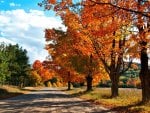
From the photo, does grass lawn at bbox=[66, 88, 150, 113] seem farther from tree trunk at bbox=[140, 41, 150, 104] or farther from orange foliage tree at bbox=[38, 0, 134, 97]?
orange foliage tree at bbox=[38, 0, 134, 97]

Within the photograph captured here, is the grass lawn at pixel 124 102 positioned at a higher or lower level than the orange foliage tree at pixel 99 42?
lower

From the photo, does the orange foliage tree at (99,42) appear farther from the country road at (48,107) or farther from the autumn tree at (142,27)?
the country road at (48,107)

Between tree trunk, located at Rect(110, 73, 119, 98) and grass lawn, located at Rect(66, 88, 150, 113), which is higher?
tree trunk, located at Rect(110, 73, 119, 98)

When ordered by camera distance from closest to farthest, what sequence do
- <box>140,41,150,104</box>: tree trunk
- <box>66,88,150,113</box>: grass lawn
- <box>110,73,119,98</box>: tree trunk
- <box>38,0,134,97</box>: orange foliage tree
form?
<box>66,88,150,113</box>: grass lawn → <box>140,41,150,104</box>: tree trunk → <box>38,0,134,97</box>: orange foliage tree → <box>110,73,119,98</box>: tree trunk

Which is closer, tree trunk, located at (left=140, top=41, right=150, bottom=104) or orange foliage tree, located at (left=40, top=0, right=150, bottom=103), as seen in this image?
orange foliage tree, located at (left=40, top=0, right=150, bottom=103)

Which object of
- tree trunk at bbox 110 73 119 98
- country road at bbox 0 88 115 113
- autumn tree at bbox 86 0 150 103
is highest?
autumn tree at bbox 86 0 150 103

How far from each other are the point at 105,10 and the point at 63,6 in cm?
300

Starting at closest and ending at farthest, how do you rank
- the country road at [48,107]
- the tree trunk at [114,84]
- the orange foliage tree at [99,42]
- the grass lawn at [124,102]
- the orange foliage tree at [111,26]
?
1. the orange foliage tree at [111,26]
2. the country road at [48,107]
3. the grass lawn at [124,102]
4. the orange foliage tree at [99,42]
5. the tree trunk at [114,84]

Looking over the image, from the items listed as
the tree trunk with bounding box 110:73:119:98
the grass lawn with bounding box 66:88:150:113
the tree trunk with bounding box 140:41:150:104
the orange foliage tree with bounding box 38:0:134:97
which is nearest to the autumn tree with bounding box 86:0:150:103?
the tree trunk with bounding box 140:41:150:104

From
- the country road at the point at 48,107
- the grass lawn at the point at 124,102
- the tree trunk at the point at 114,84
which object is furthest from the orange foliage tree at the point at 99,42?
the country road at the point at 48,107

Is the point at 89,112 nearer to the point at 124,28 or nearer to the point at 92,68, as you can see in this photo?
the point at 124,28

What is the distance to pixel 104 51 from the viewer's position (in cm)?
3909

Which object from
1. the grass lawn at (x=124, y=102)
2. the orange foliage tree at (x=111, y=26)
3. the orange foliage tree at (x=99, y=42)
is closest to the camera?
the orange foliage tree at (x=111, y=26)

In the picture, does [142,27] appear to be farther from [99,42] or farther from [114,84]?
[114,84]
